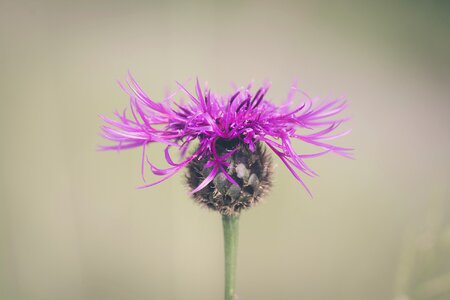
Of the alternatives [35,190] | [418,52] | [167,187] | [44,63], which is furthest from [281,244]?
[418,52]

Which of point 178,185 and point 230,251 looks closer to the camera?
point 230,251

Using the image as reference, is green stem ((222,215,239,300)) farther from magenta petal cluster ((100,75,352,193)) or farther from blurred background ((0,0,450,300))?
blurred background ((0,0,450,300))

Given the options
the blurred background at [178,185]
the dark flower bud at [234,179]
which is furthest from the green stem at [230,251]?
the blurred background at [178,185]

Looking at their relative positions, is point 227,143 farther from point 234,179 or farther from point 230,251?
point 230,251

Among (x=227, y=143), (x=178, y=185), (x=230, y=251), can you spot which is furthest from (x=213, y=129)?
(x=178, y=185)

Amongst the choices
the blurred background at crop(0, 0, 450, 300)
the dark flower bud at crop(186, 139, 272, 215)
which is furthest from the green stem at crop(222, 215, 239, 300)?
the blurred background at crop(0, 0, 450, 300)
